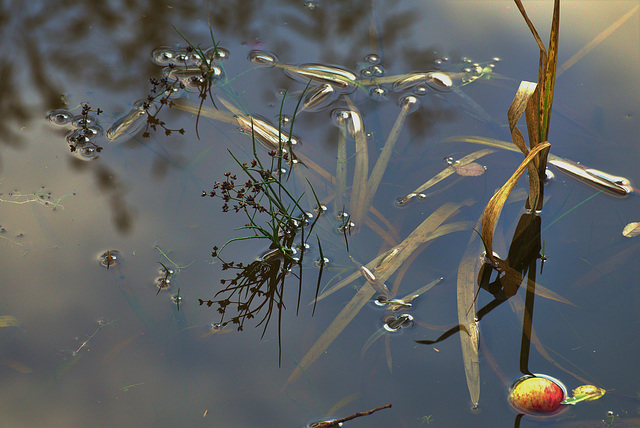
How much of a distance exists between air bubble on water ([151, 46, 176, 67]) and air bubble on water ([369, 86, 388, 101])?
44.3 inches

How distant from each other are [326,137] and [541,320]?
49.9 inches

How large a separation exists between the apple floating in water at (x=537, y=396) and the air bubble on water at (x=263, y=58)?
2040 mm

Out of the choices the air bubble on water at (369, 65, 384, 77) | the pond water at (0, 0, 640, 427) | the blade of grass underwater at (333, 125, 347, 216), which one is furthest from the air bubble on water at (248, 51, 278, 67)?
the blade of grass underwater at (333, 125, 347, 216)

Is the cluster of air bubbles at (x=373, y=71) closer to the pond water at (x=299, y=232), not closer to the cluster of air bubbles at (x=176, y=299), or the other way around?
the pond water at (x=299, y=232)

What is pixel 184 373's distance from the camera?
1820 mm

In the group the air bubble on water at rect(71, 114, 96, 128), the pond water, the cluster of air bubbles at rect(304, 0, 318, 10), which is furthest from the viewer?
the cluster of air bubbles at rect(304, 0, 318, 10)

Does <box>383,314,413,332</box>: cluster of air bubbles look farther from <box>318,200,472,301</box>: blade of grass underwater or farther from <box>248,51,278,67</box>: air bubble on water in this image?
<box>248,51,278,67</box>: air bubble on water

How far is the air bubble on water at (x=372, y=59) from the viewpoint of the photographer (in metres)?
2.90

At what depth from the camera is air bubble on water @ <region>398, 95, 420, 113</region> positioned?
2.66 metres

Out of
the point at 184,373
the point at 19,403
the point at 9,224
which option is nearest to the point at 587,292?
the point at 184,373

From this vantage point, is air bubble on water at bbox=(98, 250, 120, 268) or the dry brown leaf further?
the dry brown leaf

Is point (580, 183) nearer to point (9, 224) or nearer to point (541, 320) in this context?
point (541, 320)

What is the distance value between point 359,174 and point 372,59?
0.89m

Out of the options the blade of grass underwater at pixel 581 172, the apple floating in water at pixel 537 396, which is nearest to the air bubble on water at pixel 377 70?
the blade of grass underwater at pixel 581 172
